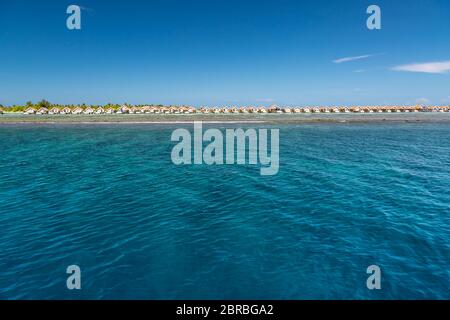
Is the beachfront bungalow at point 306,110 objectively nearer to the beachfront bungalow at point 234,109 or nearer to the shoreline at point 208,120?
the beachfront bungalow at point 234,109

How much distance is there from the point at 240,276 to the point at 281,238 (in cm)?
374

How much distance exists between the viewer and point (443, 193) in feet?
63.6

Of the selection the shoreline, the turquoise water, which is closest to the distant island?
the shoreline

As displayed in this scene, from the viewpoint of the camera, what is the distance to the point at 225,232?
14156mm

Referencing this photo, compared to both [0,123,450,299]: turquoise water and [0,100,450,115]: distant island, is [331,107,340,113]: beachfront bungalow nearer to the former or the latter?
[0,100,450,115]: distant island

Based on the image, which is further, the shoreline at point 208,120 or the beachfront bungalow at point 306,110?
the beachfront bungalow at point 306,110

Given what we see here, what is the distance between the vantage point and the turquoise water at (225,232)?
10.1 metres

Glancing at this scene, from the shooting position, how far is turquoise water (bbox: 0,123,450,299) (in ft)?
33.3

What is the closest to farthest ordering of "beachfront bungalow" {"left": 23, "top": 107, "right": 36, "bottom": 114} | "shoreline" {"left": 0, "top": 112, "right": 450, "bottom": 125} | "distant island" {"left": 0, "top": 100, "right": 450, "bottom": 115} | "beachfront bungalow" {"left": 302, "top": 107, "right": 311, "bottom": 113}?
"shoreline" {"left": 0, "top": 112, "right": 450, "bottom": 125}
"beachfront bungalow" {"left": 23, "top": 107, "right": 36, "bottom": 114}
"distant island" {"left": 0, "top": 100, "right": 450, "bottom": 115}
"beachfront bungalow" {"left": 302, "top": 107, "right": 311, "bottom": 113}

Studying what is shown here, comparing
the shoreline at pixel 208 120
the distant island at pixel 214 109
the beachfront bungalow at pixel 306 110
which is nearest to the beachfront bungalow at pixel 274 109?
the distant island at pixel 214 109

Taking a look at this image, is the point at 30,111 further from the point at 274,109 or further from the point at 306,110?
the point at 306,110

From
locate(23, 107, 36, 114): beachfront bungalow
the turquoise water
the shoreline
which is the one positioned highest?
locate(23, 107, 36, 114): beachfront bungalow
